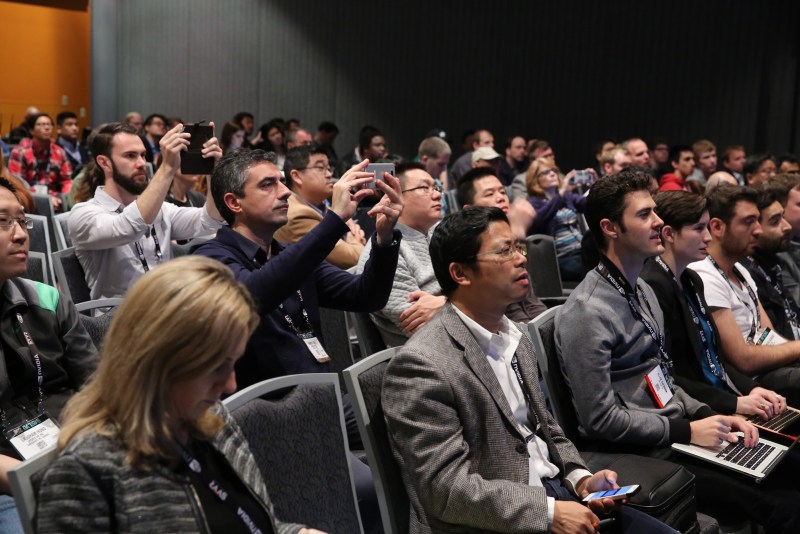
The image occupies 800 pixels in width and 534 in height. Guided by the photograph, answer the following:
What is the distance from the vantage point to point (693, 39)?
A: 12.1 m

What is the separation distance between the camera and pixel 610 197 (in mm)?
3039

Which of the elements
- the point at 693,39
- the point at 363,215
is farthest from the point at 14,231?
the point at 693,39

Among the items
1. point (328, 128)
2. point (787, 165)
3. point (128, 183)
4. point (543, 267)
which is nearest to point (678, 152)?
point (787, 165)

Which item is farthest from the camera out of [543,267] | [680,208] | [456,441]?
[543,267]

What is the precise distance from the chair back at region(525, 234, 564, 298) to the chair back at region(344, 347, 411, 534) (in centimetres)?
306

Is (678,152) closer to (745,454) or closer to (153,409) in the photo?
(745,454)

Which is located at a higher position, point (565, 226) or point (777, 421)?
point (565, 226)

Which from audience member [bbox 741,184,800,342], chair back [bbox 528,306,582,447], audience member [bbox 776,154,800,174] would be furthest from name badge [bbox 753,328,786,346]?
audience member [bbox 776,154,800,174]

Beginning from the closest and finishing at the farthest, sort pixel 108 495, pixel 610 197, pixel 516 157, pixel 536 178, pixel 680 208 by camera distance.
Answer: pixel 108 495 < pixel 610 197 < pixel 680 208 < pixel 536 178 < pixel 516 157

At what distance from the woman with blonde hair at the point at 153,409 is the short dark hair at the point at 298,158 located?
3127 mm

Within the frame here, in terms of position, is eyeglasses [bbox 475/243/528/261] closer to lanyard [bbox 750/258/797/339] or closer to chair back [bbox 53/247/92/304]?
chair back [bbox 53/247/92/304]

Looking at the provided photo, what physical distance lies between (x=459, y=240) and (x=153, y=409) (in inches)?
44.3

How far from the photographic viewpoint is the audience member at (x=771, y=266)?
4.17m

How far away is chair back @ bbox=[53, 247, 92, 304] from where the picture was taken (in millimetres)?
3398
